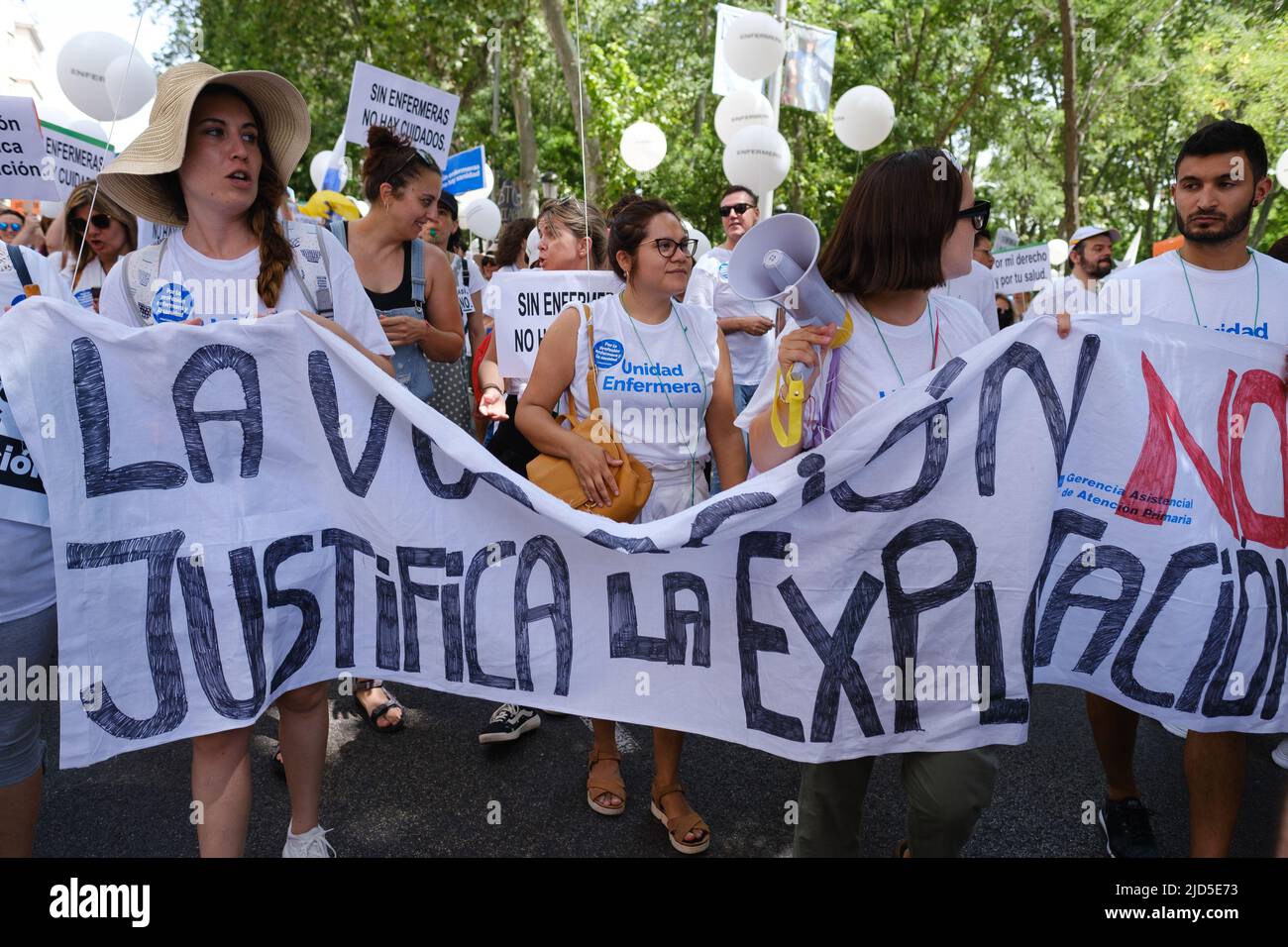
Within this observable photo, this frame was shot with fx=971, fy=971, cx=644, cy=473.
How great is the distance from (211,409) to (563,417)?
1123 mm

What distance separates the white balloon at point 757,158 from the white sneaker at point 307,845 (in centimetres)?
851

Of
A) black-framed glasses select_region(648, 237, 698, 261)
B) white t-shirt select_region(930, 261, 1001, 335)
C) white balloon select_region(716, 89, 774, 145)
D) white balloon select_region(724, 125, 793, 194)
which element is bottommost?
black-framed glasses select_region(648, 237, 698, 261)

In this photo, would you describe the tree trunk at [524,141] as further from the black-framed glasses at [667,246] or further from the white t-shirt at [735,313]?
the black-framed glasses at [667,246]

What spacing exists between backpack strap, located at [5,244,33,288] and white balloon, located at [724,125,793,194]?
8.27m

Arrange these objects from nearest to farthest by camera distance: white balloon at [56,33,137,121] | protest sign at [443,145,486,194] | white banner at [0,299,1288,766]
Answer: white banner at [0,299,1288,766] < white balloon at [56,33,137,121] < protest sign at [443,145,486,194]

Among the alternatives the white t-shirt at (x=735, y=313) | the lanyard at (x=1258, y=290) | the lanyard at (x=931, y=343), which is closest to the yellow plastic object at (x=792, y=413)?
the lanyard at (x=931, y=343)

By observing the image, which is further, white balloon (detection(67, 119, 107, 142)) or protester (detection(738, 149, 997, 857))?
white balloon (detection(67, 119, 107, 142))

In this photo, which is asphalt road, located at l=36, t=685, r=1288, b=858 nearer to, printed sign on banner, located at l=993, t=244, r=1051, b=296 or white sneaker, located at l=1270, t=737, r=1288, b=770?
white sneaker, located at l=1270, t=737, r=1288, b=770

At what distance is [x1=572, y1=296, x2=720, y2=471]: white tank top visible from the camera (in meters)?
3.07

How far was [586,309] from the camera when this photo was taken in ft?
10.5

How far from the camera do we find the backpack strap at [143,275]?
257 centimetres

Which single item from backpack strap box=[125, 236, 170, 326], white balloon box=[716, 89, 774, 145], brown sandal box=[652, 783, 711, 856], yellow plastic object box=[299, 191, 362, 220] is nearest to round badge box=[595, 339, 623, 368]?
backpack strap box=[125, 236, 170, 326]

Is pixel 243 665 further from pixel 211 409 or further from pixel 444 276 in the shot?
pixel 444 276

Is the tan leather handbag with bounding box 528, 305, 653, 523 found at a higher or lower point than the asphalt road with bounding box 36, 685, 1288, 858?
higher
